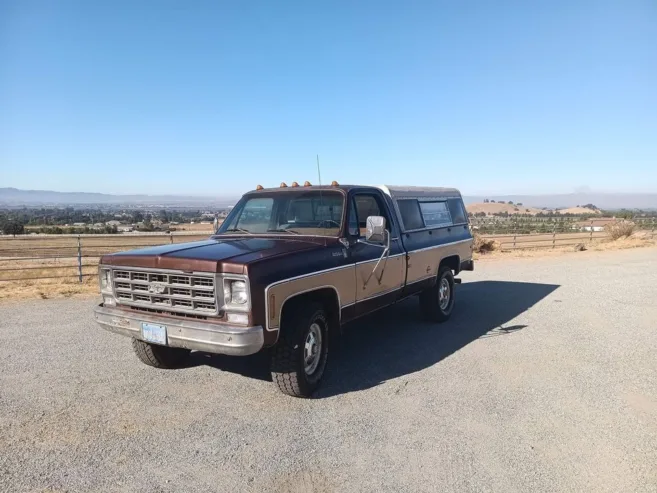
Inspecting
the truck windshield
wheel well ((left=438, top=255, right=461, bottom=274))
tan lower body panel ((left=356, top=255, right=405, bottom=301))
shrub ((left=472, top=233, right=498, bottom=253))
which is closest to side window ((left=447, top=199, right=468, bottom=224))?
wheel well ((left=438, top=255, right=461, bottom=274))

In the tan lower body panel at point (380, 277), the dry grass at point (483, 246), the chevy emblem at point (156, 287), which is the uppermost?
the chevy emblem at point (156, 287)

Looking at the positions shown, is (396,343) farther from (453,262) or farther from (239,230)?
(239,230)

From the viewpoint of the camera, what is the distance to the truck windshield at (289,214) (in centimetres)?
554

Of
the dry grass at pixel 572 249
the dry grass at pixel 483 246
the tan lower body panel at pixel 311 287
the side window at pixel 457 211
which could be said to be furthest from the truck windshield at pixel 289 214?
the dry grass at pixel 483 246

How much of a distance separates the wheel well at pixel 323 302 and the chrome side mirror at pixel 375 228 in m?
0.74

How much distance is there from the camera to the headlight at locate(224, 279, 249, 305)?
4.08m

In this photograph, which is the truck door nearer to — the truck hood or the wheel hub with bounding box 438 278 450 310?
the truck hood

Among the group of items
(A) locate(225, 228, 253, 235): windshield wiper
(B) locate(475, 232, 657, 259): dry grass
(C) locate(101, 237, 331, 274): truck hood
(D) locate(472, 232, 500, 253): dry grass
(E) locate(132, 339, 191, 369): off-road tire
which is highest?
(A) locate(225, 228, 253, 235): windshield wiper

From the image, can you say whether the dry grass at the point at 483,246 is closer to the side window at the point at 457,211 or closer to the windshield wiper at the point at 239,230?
the side window at the point at 457,211

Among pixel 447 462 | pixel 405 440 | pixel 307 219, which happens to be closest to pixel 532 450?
pixel 447 462

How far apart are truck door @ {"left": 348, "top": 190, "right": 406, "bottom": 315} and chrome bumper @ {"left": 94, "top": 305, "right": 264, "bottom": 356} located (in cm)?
171

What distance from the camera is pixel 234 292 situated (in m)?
4.13

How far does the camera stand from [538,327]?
754cm

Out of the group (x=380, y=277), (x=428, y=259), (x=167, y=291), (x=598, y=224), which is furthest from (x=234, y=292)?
(x=598, y=224)
